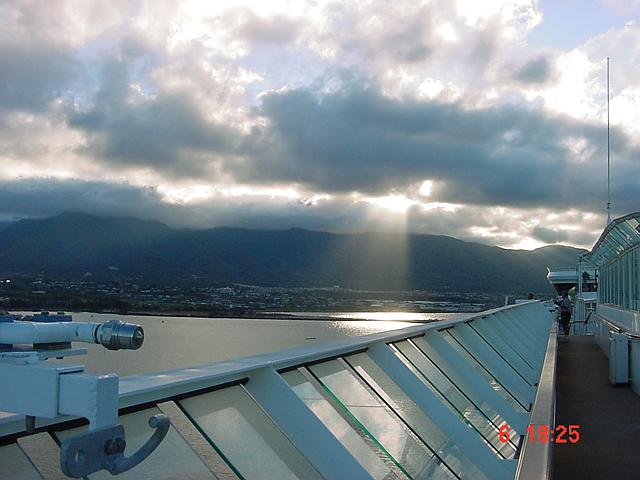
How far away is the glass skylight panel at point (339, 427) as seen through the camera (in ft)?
11.0

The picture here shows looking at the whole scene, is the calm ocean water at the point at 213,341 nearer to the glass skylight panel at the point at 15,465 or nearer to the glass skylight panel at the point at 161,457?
the glass skylight panel at the point at 161,457

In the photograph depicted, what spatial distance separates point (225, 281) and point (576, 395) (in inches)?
6057

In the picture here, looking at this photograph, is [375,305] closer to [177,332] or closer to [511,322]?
[177,332]

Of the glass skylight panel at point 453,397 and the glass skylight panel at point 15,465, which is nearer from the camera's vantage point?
the glass skylight panel at point 15,465

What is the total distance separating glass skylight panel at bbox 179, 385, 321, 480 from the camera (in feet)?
8.26

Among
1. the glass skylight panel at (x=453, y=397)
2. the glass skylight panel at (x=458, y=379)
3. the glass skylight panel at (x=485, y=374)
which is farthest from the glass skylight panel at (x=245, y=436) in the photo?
the glass skylight panel at (x=485, y=374)

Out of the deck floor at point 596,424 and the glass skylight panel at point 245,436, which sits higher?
the glass skylight panel at point 245,436

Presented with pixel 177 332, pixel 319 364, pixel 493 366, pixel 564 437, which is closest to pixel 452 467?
pixel 319 364

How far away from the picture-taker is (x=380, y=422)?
3883mm

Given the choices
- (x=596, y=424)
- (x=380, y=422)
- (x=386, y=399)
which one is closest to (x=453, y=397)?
(x=386, y=399)

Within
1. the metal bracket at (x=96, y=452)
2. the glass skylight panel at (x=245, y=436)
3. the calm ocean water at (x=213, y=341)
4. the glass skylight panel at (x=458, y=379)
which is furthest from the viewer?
the calm ocean water at (x=213, y=341)

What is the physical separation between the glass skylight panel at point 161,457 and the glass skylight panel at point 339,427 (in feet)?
3.22

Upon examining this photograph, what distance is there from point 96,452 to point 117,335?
0.96ft

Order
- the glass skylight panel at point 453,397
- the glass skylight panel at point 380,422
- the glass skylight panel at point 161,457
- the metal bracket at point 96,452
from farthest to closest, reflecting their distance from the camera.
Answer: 1. the glass skylight panel at point 453,397
2. the glass skylight panel at point 380,422
3. the glass skylight panel at point 161,457
4. the metal bracket at point 96,452
